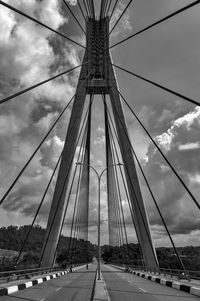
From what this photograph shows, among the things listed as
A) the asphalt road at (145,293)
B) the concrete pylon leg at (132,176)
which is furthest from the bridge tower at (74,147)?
the asphalt road at (145,293)

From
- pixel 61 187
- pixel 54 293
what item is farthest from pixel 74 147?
pixel 54 293

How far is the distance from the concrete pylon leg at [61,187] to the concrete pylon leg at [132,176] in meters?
3.13

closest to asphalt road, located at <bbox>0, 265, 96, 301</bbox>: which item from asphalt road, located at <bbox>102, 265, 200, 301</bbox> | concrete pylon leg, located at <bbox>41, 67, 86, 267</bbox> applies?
asphalt road, located at <bbox>102, 265, 200, 301</bbox>

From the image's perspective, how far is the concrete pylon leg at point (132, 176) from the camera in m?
35.1

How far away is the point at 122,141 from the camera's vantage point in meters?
35.3

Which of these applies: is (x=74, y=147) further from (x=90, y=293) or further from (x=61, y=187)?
(x=90, y=293)

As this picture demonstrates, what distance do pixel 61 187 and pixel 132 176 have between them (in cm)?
638

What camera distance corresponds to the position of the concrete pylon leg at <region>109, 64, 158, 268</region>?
3509cm

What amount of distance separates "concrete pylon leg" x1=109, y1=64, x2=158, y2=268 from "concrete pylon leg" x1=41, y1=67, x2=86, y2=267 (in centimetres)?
313

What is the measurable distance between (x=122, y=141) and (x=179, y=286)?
1670cm

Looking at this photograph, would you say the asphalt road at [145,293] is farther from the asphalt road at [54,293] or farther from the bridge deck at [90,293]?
the asphalt road at [54,293]

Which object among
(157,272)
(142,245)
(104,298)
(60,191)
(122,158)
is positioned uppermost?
(122,158)

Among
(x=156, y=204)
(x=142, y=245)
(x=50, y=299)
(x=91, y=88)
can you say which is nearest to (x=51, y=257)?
(x=142, y=245)

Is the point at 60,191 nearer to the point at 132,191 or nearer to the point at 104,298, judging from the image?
the point at 132,191
